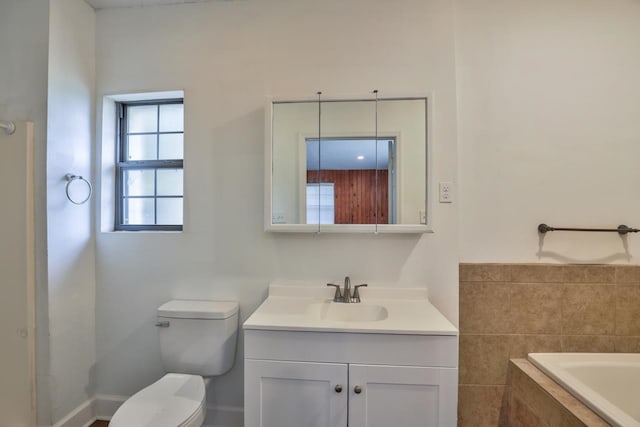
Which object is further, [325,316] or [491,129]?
[491,129]

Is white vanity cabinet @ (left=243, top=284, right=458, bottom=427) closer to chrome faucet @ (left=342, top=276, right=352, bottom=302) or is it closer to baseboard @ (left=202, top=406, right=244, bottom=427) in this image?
chrome faucet @ (left=342, top=276, right=352, bottom=302)

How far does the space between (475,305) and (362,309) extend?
641 mm

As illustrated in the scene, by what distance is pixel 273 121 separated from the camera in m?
1.53

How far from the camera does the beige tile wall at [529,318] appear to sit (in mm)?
1527

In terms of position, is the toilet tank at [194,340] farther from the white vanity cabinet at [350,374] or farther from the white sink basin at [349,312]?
the white sink basin at [349,312]

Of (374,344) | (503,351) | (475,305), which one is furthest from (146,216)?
(503,351)

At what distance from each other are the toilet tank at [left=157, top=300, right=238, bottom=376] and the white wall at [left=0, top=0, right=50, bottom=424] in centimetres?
63

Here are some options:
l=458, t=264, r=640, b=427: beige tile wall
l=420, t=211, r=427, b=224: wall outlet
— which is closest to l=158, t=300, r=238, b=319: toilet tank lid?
l=420, t=211, r=427, b=224: wall outlet

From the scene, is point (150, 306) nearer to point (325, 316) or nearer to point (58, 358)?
point (58, 358)

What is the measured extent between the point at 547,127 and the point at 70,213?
2710mm

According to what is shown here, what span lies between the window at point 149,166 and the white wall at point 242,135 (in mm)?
143

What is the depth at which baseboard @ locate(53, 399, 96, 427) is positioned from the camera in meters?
1.56

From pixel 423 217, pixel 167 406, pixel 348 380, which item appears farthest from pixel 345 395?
pixel 423 217

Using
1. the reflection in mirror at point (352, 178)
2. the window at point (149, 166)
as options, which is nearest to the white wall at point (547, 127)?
the reflection in mirror at point (352, 178)
